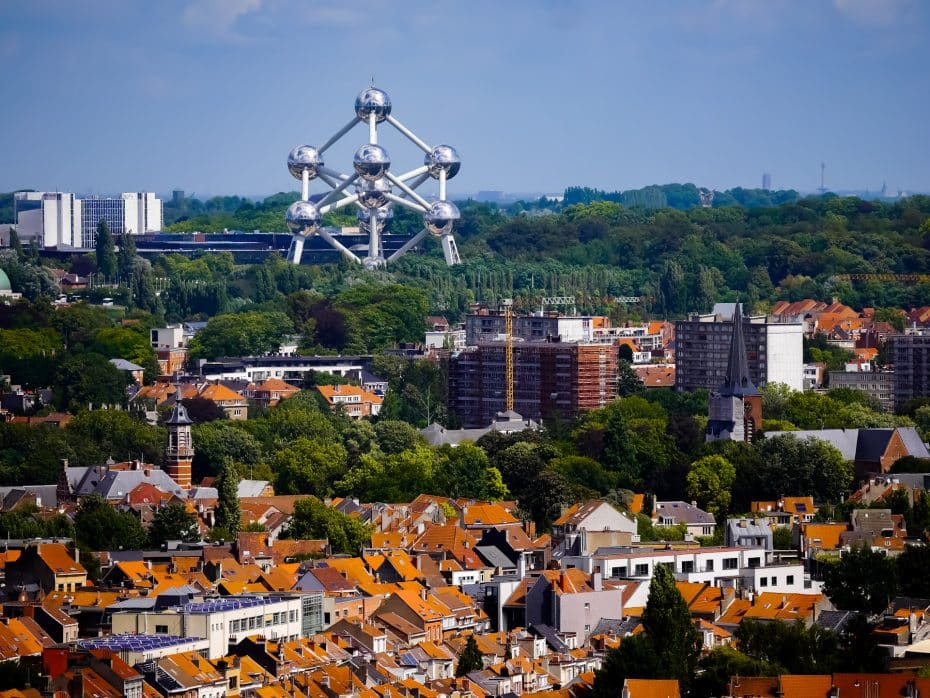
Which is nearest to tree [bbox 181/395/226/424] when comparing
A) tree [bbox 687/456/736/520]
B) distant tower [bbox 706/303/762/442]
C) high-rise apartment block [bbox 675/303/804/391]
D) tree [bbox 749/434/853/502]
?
distant tower [bbox 706/303/762/442]

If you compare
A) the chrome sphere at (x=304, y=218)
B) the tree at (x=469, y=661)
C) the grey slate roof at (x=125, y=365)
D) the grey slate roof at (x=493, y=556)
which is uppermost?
the chrome sphere at (x=304, y=218)

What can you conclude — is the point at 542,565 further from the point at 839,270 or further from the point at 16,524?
the point at 839,270

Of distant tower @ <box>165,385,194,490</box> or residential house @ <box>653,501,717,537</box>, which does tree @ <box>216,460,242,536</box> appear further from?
residential house @ <box>653,501,717,537</box>

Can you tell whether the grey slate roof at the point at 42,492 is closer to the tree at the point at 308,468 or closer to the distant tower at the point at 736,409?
the tree at the point at 308,468

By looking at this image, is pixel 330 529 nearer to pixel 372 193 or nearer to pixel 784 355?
pixel 784 355

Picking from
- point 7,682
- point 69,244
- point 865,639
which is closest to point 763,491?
point 865,639

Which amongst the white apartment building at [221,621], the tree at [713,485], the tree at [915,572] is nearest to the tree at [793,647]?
the tree at [915,572]

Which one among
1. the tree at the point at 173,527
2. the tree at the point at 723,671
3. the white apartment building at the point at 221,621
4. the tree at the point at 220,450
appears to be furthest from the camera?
the tree at the point at 220,450

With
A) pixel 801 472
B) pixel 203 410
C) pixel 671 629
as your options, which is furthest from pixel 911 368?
pixel 671 629
